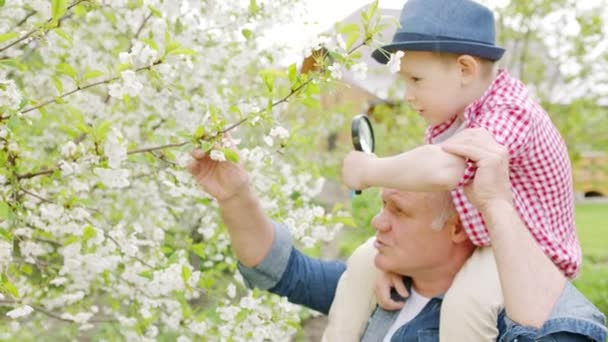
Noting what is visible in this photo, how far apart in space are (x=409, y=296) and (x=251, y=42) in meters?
2.16

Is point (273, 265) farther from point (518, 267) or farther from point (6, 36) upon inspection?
point (6, 36)

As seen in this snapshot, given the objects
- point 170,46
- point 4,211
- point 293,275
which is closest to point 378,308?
point 293,275

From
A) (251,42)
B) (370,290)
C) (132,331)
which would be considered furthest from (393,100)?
(370,290)

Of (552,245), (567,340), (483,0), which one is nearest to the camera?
(567,340)

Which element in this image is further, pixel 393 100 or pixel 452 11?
pixel 393 100

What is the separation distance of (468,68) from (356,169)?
400 millimetres

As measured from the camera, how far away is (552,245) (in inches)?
77.8

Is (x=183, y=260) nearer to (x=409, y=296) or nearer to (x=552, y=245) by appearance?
(x=409, y=296)

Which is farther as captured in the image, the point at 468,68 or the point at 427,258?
the point at 427,258

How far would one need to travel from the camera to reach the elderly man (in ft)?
5.69

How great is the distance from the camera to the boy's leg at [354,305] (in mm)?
2285

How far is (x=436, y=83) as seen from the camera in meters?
2.00

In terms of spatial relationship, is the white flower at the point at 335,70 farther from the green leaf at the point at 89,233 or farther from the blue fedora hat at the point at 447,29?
the green leaf at the point at 89,233

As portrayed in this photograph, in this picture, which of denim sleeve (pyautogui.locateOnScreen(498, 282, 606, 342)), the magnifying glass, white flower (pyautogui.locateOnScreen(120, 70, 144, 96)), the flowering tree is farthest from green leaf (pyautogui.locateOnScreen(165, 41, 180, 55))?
denim sleeve (pyautogui.locateOnScreen(498, 282, 606, 342))
